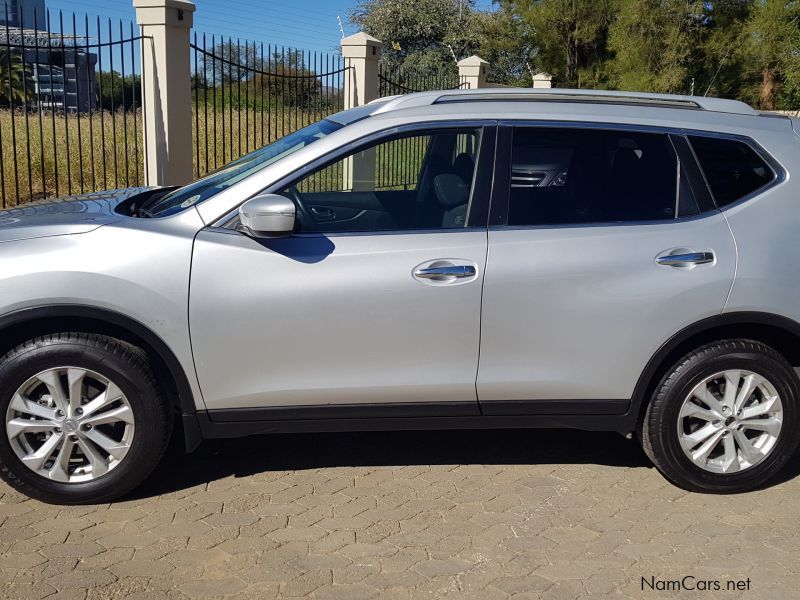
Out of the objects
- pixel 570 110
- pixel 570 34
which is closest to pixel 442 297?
pixel 570 110


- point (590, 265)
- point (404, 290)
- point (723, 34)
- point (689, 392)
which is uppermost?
point (723, 34)

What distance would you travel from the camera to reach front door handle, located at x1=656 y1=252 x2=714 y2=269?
395cm

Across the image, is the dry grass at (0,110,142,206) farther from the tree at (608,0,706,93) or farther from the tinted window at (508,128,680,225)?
the tree at (608,0,706,93)

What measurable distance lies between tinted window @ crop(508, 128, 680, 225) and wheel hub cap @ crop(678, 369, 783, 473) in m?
0.84

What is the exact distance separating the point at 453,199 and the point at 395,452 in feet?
4.76

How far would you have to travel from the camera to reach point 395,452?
4.66 meters

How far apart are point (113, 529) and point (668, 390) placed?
101 inches

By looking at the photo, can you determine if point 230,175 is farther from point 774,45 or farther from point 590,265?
point 774,45

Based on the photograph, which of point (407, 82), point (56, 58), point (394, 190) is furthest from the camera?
point (407, 82)

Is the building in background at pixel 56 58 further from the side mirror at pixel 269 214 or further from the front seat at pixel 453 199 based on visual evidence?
the front seat at pixel 453 199

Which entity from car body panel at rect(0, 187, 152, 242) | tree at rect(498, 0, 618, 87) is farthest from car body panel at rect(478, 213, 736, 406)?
tree at rect(498, 0, 618, 87)

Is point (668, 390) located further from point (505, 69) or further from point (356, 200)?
point (505, 69)

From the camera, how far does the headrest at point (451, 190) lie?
4027 millimetres

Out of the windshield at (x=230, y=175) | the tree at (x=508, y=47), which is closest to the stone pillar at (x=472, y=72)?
the tree at (x=508, y=47)
